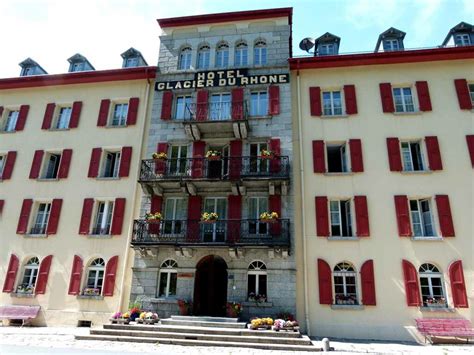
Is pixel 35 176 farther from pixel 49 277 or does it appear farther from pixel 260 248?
pixel 260 248

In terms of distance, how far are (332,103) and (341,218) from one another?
6.22m

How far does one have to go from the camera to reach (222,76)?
18.7m

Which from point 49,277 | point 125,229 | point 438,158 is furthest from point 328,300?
point 49,277

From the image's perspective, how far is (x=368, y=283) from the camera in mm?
14125

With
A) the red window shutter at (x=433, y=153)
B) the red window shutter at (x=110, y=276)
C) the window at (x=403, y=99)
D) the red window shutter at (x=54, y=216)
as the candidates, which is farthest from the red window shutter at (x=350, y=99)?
the red window shutter at (x=54, y=216)

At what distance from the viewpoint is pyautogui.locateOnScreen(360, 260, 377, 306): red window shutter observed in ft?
45.6

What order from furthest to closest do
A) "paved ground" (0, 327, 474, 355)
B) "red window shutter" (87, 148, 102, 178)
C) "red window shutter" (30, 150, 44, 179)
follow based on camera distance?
"red window shutter" (30, 150, 44, 179) < "red window shutter" (87, 148, 102, 178) < "paved ground" (0, 327, 474, 355)

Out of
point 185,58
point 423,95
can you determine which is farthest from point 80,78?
point 423,95

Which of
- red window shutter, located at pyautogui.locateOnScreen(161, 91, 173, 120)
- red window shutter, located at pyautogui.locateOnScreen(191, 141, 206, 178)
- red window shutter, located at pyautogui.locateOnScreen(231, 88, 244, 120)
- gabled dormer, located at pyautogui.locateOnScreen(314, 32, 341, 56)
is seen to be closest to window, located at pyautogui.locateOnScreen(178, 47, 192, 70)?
red window shutter, located at pyautogui.locateOnScreen(161, 91, 173, 120)

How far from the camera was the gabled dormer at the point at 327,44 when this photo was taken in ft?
64.0

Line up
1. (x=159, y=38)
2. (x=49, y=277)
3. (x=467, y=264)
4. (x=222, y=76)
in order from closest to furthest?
(x=467, y=264)
(x=49, y=277)
(x=222, y=76)
(x=159, y=38)

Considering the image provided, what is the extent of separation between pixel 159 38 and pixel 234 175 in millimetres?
10497

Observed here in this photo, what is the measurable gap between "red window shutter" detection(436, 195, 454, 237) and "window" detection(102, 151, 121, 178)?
15.8 metres

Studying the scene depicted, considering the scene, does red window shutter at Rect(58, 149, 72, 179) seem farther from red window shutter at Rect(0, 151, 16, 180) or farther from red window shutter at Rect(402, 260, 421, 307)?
red window shutter at Rect(402, 260, 421, 307)
